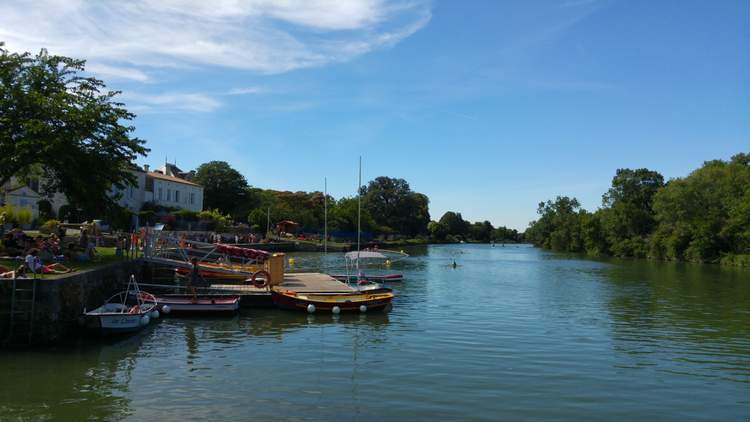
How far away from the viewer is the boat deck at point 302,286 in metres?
29.2

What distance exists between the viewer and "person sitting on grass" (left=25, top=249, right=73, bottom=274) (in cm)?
1870

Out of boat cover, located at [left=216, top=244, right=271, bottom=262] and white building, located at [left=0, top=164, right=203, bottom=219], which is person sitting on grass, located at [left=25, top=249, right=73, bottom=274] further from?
white building, located at [left=0, top=164, right=203, bottom=219]

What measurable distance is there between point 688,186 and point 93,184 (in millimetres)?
86535

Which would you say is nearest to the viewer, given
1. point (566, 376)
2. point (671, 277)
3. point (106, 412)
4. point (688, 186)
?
point (106, 412)

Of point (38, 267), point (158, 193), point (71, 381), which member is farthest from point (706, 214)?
point (71, 381)

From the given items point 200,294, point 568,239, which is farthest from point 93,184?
point 568,239

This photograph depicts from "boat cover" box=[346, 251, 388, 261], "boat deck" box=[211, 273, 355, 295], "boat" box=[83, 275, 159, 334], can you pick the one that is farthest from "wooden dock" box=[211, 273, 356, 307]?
"boat" box=[83, 275, 159, 334]

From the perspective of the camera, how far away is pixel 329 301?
27.0m

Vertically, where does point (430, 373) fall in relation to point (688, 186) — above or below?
below

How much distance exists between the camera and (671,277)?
5484 centimetres

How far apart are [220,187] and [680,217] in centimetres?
7886

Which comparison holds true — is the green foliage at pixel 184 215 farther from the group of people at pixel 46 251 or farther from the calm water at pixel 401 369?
the calm water at pixel 401 369

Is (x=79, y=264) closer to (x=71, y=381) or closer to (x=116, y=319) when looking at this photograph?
(x=116, y=319)

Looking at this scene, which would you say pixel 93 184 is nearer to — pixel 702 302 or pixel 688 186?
Answer: pixel 702 302
